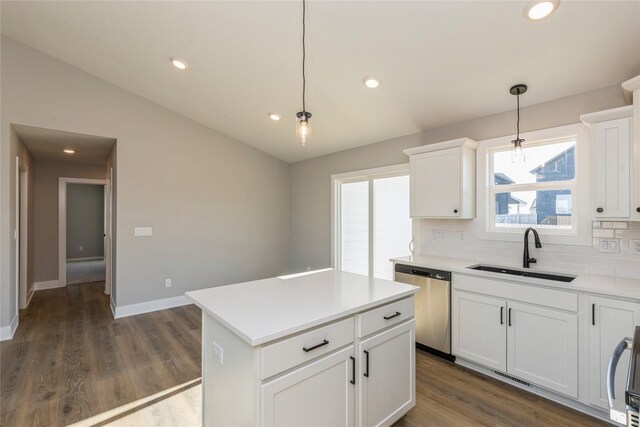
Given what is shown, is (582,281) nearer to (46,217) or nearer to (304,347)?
(304,347)

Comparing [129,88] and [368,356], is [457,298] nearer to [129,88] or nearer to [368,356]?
[368,356]

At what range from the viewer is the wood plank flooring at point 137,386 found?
2.04 meters

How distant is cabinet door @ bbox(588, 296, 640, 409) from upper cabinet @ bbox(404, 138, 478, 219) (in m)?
1.26

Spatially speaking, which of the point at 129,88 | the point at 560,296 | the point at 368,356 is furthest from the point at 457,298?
the point at 129,88

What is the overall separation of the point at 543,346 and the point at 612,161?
1.44 m

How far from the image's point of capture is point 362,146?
4.45 metres

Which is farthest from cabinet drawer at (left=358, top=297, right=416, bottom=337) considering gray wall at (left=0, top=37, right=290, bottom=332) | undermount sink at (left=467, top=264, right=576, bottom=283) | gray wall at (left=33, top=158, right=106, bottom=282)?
gray wall at (left=33, top=158, right=106, bottom=282)

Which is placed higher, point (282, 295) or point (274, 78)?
point (274, 78)

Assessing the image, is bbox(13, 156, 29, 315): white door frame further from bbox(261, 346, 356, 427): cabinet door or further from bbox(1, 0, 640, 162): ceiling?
bbox(261, 346, 356, 427): cabinet door

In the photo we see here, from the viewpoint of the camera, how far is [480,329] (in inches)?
100

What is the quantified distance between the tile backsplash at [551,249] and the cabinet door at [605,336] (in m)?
0.61

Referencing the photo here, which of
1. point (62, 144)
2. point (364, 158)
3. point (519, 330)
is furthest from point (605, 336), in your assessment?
point (62, 144)

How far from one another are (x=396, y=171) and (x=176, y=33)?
291 centimetres

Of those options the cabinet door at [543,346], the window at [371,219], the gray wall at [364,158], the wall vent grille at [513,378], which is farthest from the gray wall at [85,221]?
the cabinet door at [543,346]
